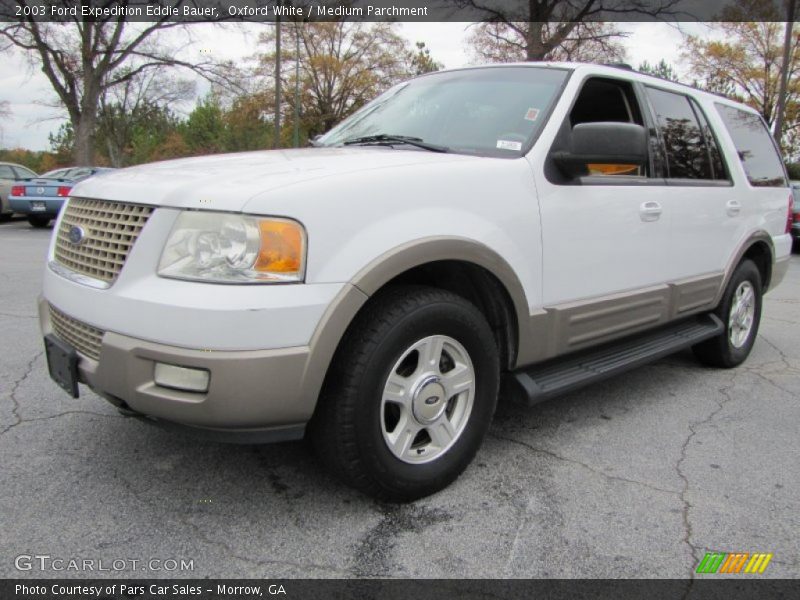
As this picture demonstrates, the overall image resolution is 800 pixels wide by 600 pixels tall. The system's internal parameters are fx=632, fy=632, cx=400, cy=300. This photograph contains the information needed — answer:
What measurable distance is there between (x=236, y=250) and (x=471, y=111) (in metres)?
1.65

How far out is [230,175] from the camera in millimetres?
2248

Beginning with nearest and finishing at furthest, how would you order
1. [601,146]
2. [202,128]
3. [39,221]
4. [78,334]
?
[78,334]
[601,146]
[39,221]
[202,128]

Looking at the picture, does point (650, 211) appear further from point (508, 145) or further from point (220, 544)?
point (220, 544)

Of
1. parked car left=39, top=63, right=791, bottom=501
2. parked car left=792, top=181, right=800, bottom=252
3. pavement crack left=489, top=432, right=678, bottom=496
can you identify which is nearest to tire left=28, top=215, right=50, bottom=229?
parked car left=39, top=63, right=791, bottom=501

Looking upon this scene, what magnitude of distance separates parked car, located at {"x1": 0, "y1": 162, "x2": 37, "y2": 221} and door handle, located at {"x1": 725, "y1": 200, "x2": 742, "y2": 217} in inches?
662

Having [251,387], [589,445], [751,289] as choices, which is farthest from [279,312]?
[751,289]

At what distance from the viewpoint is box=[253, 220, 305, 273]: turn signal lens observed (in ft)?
6.64

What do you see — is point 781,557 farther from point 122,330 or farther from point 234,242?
point 122,330

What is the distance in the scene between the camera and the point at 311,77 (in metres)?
38.7

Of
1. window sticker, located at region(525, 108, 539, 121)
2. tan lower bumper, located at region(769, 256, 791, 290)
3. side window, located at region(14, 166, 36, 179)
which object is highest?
window sticker, located at region(525, 108, 539, 121)

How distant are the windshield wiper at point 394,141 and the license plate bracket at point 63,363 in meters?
1.67

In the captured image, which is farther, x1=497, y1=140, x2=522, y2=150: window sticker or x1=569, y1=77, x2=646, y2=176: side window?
x1=569, y1=77, x2=646, y2=176: side window

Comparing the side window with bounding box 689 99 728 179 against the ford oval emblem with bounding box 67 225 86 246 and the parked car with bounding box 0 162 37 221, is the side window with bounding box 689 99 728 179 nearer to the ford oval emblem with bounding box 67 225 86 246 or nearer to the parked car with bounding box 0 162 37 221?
the ford oval emblem with bounding box 67 225 86 246

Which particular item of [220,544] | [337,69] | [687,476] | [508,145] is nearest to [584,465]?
[687,476]
